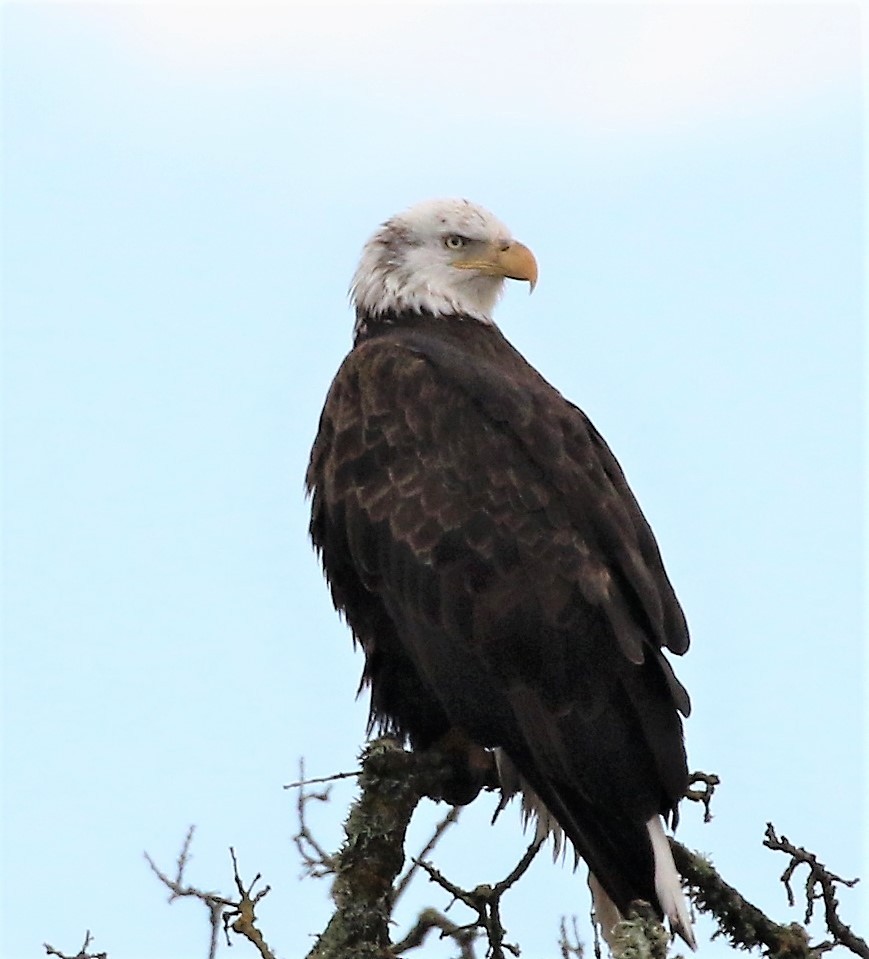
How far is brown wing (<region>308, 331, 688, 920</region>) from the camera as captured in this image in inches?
191

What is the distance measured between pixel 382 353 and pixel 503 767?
60.2 inches

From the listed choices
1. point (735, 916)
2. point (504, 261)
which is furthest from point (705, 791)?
point (504, 261)

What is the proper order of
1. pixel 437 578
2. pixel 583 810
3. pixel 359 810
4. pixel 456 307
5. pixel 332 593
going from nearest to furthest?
pixel 359 810
pixel 583 810
pixel 437 578
pixel 332 593
pixel 456 307

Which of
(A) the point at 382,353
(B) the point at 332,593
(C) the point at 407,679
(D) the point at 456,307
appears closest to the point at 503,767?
(C) the point at 407,679

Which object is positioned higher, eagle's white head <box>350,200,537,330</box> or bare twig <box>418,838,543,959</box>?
eagle's white head <box>350,200,537,330</box>

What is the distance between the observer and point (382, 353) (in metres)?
5.72

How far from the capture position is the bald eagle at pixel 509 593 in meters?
4.84

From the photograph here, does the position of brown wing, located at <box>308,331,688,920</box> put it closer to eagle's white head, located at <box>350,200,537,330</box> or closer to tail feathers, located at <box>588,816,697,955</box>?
tail feathers, located at <box>588,816,697,955</box>

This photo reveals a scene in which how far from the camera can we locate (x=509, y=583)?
5.12 meters


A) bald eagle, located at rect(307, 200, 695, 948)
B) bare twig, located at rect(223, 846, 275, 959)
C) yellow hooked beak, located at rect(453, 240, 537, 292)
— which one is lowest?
bare twig, located at rect(223, 846, 275, 959)

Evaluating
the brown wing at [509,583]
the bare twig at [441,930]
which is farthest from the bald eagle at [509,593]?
the bare twig at [441,930]

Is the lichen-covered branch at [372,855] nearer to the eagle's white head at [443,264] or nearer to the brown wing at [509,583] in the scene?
the brown wing at [509,583]

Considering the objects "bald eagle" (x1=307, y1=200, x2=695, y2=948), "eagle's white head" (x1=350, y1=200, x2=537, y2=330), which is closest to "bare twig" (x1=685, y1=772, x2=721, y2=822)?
"bald eagle" (x1=307, y1=200, x2=695, y2=948)

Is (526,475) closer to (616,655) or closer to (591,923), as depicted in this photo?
(616,655)
